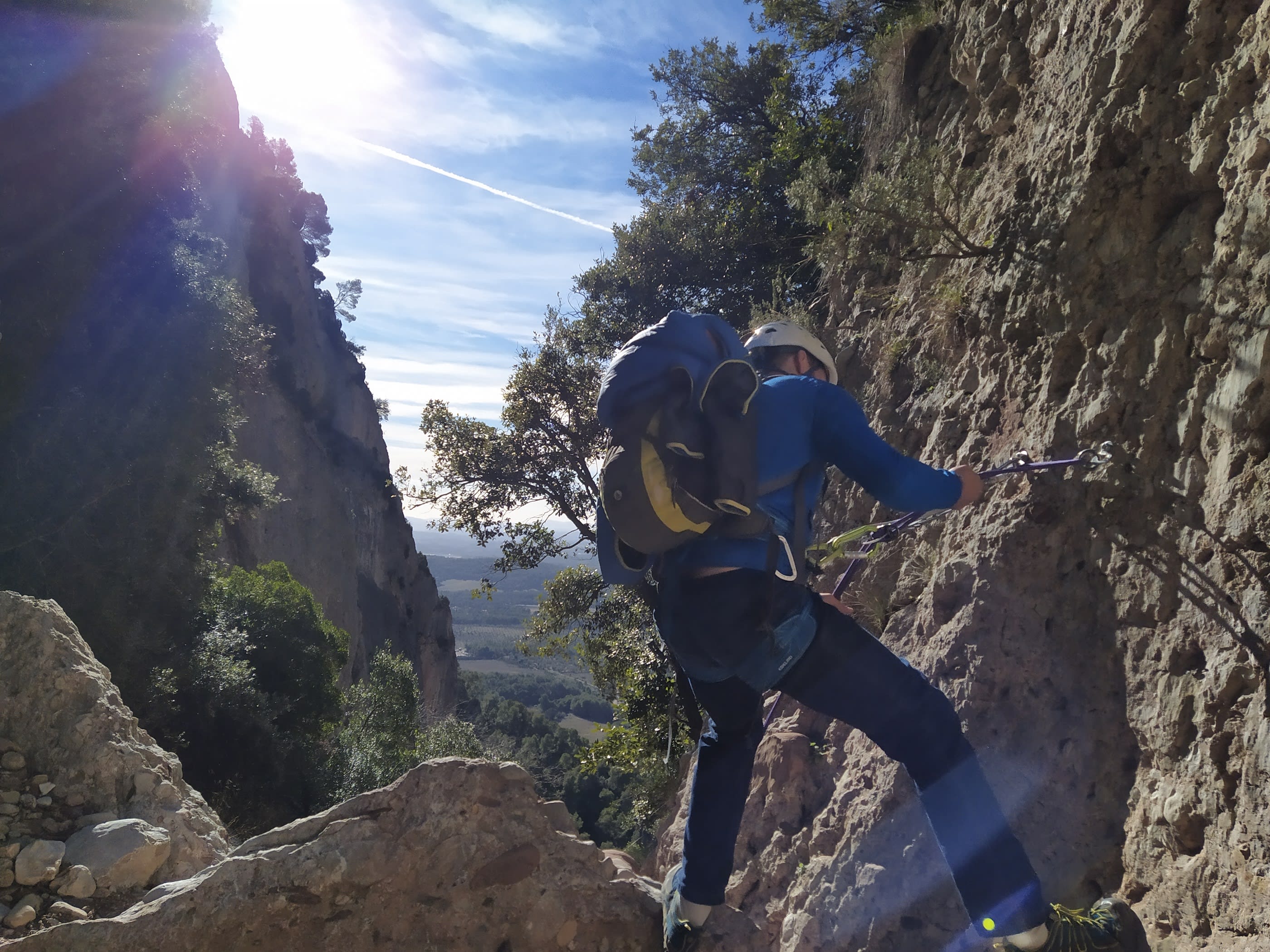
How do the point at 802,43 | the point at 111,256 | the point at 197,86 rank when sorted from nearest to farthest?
1. the point at 802,43
2. the point at 111,256
3. the point at 197,86

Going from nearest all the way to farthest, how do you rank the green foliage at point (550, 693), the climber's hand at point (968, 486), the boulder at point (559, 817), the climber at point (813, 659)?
the climber at point (813, 659) < the climber's hand at point (968, 486) < the boulder at point (559, 817) < the green foliage at point (550, 693)

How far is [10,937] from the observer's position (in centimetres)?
390

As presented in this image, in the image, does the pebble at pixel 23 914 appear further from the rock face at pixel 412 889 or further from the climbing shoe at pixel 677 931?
the climbing shoe at pixel 677 931

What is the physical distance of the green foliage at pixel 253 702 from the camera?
1598 centimetres

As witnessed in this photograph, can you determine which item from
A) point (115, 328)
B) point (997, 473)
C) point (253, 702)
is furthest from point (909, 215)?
point (253, 702)

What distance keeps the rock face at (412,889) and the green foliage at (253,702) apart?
11685 mm

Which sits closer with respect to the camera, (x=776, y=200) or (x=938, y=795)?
(x=938, y=795)

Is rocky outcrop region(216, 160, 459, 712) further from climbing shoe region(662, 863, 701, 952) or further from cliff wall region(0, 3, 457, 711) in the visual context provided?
climbing shoe region(662, 863, 701, 952)

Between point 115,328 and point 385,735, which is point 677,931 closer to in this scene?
point 115,328

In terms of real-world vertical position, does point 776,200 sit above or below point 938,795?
above

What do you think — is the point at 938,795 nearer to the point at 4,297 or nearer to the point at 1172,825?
the point at 1172,825

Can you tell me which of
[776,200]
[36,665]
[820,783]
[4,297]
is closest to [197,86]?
[4,297]

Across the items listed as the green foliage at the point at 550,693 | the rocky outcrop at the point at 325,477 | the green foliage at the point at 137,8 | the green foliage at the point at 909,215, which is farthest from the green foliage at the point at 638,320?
the green foliage at the point at 550,693

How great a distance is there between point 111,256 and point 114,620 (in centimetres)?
808
